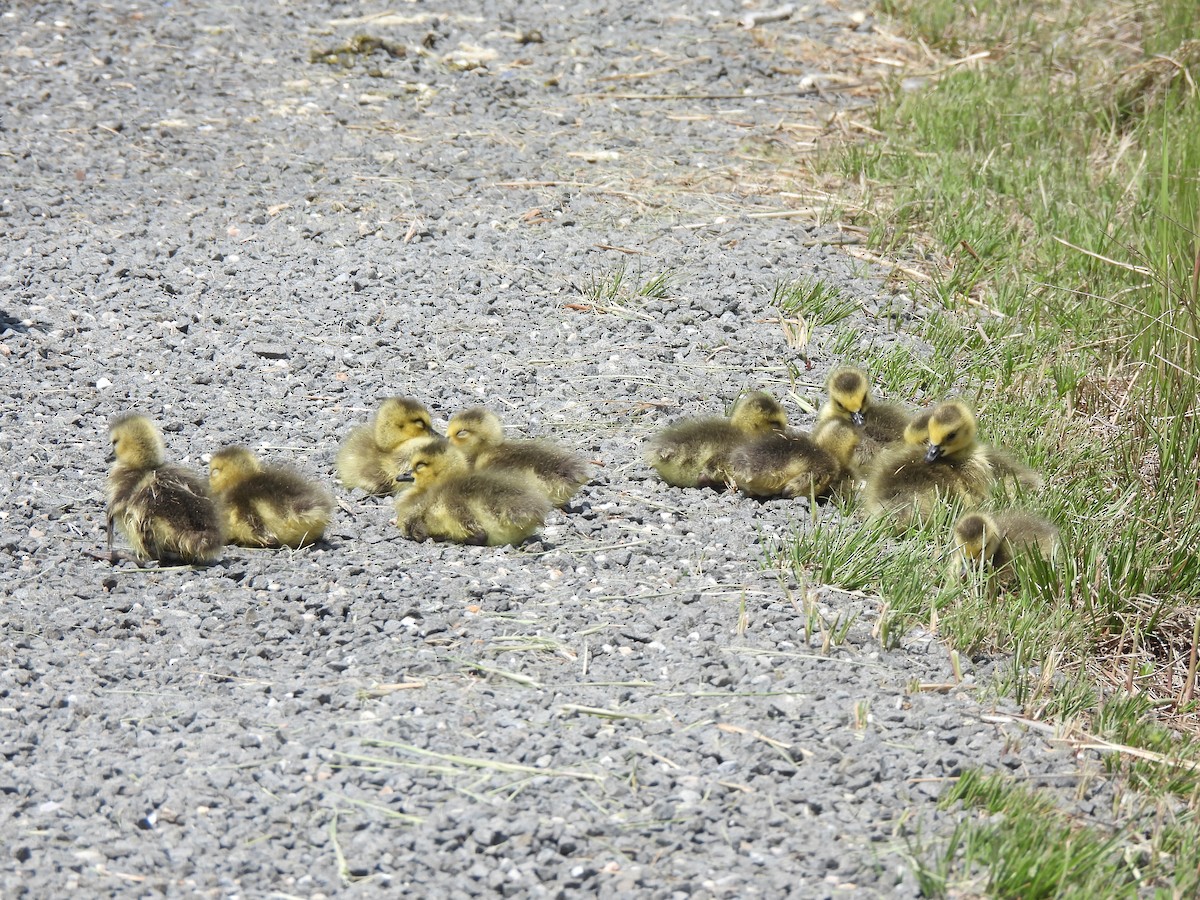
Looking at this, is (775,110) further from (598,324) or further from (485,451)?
(485,451)

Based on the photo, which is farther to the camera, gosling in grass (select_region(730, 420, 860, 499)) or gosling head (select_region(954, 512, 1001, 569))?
gosling in grass (select_region(730, 420, 860, 499))

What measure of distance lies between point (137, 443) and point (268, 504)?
626 millimetres

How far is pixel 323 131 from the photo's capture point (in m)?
9.12

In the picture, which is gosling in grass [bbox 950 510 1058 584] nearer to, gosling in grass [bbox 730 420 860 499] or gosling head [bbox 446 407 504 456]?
gosling in grass [bbox 730 420 860 499]

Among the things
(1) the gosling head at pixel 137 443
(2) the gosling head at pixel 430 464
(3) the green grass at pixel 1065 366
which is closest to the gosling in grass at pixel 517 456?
(2) the gosling head at pixel 430 464

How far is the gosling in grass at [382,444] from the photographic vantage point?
18.3 ft

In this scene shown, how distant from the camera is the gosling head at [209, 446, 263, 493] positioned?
17.1ft

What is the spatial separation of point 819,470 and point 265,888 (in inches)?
117

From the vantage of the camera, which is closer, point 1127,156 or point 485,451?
point 485,451

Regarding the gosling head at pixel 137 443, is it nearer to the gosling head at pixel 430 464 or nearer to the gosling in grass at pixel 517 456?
the gosling head at pixel 430 464

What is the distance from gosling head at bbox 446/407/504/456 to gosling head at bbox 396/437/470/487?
0.18m

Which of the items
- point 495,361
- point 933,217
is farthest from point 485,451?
point 933,217

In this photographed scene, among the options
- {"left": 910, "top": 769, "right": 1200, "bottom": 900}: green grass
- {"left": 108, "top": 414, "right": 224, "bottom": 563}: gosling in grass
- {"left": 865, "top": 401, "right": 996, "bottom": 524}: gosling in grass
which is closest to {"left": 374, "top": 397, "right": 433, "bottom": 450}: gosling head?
{"left": 108, "top": 414, "right": 224, "bottom": 563}: gosling in grass

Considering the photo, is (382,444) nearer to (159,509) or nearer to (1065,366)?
(159,509)
